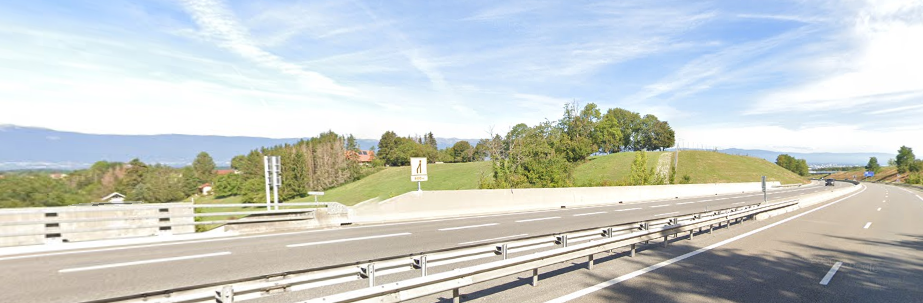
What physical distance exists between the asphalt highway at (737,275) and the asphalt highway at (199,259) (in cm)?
296

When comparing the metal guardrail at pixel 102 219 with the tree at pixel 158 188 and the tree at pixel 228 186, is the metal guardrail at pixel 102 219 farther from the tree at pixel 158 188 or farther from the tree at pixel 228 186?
the tree at pixel 228 186

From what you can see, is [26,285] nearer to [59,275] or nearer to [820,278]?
[59,275]

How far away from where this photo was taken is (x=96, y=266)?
798 centimetres

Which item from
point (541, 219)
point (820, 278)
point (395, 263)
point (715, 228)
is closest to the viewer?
point (395, 263)

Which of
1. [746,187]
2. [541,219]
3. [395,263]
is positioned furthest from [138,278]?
[746,187]

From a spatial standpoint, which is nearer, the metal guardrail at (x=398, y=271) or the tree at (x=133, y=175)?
the metal guardrail at (x=398, y=271)

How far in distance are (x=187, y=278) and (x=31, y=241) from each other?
5.53m

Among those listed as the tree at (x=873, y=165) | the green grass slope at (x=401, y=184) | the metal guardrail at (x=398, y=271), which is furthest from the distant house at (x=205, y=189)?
the tree at (x=873, y=165)

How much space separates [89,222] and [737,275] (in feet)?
45.0

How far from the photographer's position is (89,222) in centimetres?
1053

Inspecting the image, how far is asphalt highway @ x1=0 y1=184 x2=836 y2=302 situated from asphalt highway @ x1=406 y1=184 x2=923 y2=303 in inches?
117

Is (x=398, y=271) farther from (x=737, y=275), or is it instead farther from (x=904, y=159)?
(x=904, y=159)

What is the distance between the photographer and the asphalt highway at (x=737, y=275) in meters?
6.31

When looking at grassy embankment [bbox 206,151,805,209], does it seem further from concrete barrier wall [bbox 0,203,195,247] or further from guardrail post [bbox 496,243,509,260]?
guardrail post [bbox 496,243,509,260]
